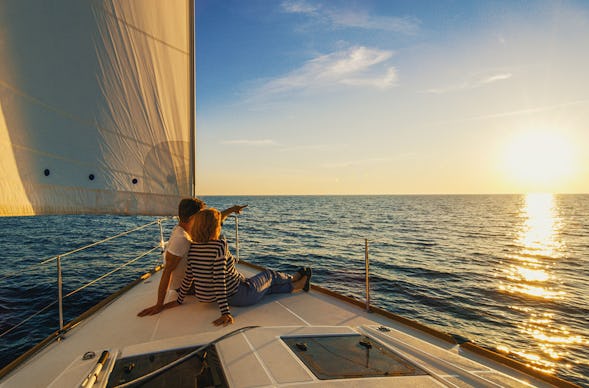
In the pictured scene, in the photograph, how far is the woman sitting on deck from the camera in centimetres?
281

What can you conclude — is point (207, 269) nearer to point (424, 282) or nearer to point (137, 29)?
point (137, 29)

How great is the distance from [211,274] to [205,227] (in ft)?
1.46

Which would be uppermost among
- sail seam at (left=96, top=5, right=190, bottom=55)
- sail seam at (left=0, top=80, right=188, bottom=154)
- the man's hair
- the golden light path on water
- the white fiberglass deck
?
sail seam at (left=96, top=5, right=190, bottom=55)

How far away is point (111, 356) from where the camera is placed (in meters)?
1.94

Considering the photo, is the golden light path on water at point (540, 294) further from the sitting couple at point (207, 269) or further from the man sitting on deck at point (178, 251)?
the man sitting on deck at point (178, 251)

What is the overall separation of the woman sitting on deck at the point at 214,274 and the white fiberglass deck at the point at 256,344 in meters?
0.12

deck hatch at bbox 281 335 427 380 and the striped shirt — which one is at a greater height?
the striped shirt

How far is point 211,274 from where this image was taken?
297 centimetres

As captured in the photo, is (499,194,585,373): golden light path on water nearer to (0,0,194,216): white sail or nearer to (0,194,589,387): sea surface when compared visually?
(0,194,589,387): sea surface

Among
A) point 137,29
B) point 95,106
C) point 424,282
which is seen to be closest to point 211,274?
point 95,106

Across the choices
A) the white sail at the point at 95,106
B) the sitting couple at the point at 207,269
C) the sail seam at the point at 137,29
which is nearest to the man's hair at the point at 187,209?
the sitting couple at the point at 207,269

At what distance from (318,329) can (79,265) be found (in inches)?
449

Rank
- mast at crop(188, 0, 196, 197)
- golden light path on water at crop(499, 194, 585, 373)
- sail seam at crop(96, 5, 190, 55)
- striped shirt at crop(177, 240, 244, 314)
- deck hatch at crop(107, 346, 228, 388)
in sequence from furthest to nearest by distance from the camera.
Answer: golden light path on water at crop(499, 194, 585, 373) < mast at crop(188, 0, 196, 197) < sail seam at crop(96, 5, 190, 55) < striped shirt at crop(177, 240, 244, 314) < deck hatch at crop(107, 346, 228, 388)

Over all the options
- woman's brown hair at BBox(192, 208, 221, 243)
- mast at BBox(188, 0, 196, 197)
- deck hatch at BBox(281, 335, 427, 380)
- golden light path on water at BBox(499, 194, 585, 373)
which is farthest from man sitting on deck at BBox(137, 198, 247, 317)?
golden light path on water at BBox(499, 194, 585, 373)
